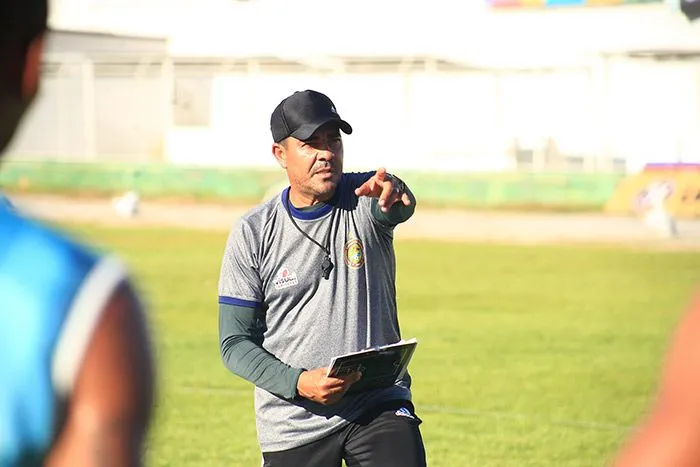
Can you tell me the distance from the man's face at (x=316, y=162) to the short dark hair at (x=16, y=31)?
3.95 metres

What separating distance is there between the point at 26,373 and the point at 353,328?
155 inches

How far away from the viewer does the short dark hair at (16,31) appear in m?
1.77

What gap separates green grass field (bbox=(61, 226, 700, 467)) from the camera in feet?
34.2

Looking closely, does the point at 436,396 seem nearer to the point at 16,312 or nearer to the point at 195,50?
the point at 16,312

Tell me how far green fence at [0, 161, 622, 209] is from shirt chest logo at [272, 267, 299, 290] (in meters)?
27.2

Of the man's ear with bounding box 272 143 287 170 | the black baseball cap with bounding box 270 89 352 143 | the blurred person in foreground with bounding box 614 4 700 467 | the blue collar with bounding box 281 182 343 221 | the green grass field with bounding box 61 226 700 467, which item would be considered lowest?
the green grass field with bounding box 61 226 700 467

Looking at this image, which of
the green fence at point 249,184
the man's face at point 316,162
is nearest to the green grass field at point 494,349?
the man's face at point 316,162

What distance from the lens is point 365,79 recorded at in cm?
4159

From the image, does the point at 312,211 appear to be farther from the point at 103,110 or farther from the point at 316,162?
the point at 103,110

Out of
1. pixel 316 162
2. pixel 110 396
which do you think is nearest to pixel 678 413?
pixel 110 396

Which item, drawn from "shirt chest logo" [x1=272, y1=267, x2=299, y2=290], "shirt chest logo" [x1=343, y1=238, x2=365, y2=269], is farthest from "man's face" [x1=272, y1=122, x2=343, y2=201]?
"shirt chest logo" [x1=272, y1=267, x2=299, y2=290]

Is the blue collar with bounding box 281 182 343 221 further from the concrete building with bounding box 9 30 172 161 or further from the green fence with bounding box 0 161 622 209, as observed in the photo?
the concrete building with bounding box 9 30 172 161

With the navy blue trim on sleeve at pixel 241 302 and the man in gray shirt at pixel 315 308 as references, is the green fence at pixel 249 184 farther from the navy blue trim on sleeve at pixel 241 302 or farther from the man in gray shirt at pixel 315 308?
the navy blue trim on sleeve at pixel 241 302

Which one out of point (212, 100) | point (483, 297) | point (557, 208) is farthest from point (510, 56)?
point (483, 297)
